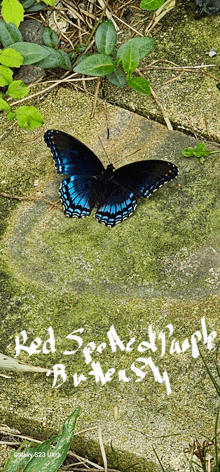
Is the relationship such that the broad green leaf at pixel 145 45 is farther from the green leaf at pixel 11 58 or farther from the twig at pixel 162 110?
the green leaf at pixel 11 58

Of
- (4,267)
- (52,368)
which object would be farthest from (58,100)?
(52,368)

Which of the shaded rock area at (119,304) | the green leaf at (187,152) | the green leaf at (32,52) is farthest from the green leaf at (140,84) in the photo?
the green leaf at (32,52)

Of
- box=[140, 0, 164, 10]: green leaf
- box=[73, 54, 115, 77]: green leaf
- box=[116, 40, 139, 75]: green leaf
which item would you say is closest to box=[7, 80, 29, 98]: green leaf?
box=[73, 54, 115, 77]: green leaf

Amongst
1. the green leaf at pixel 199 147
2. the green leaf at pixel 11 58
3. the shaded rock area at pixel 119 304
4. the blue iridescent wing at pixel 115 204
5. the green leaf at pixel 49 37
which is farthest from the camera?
the green leaf at pixel 49 37

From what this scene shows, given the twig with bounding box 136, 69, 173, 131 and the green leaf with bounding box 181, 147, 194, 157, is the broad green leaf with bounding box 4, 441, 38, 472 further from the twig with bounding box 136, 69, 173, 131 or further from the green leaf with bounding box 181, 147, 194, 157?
the twig with bounding box 136, 69, 173, 131

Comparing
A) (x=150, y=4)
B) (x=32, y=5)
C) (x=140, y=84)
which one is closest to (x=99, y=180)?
(x=140, y=84)

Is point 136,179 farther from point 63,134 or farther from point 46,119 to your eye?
point 46,119
